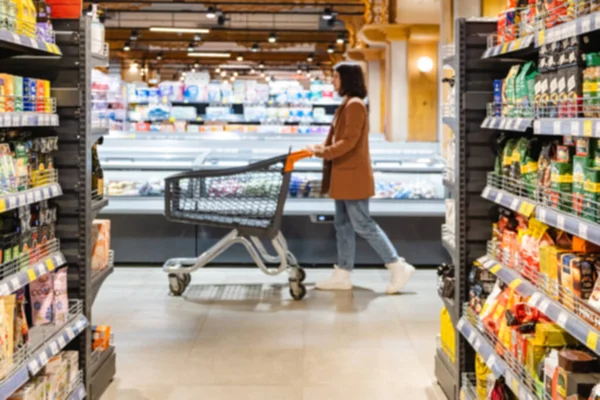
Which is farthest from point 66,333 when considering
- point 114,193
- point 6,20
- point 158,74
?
point 158,74

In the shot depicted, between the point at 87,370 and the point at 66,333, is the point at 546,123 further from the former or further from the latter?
the point at 87,370

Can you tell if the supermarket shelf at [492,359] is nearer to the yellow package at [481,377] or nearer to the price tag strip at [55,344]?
the yellow package at [481,377]

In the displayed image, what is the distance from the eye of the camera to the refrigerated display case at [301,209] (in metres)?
7.36

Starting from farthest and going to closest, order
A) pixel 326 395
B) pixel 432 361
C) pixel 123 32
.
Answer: pixel 123 32 → pixel 432 361 → pixel 326 395

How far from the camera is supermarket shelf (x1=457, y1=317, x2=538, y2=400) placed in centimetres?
278

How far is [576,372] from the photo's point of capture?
245 centimetres

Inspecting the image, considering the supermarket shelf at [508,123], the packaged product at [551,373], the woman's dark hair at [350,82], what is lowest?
the packaged product at [551,373]

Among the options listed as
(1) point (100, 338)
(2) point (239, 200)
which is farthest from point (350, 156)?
(1) point (100, 338)

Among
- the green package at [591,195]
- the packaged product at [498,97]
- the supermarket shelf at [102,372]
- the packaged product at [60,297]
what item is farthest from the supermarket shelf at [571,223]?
the supermarket shelf at [102,372]

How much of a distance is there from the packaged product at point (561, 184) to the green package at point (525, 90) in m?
0.34

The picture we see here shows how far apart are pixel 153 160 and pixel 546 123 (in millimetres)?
5625

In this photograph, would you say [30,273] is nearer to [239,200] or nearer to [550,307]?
[550,307]

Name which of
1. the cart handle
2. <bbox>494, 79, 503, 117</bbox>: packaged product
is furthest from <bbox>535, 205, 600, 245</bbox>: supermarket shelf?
the cart handle

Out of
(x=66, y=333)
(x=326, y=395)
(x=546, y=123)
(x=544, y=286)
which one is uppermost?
(x=546, y=123)
